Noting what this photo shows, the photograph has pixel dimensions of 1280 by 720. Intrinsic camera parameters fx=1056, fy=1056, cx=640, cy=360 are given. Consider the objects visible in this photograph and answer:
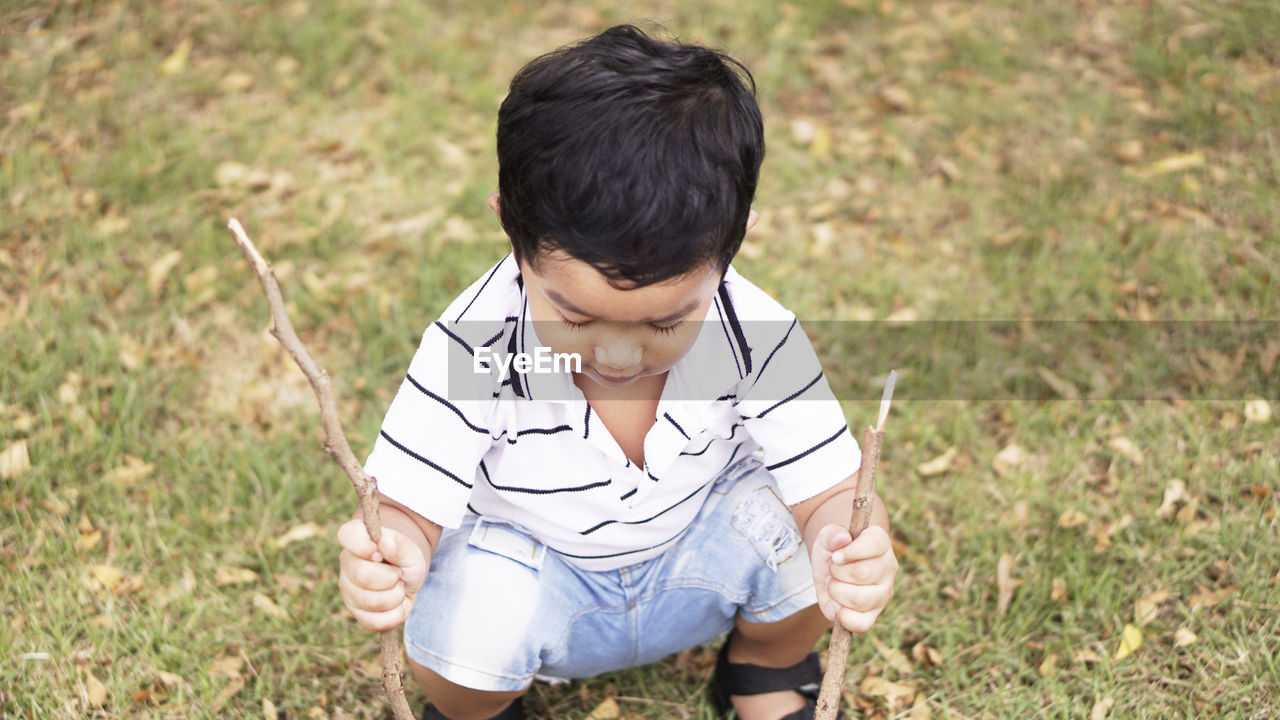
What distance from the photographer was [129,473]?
2.78 m

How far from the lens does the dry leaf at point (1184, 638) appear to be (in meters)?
2.35

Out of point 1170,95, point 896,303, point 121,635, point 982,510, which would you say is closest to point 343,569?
point 121,635

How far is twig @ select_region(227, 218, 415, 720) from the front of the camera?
1237 mm

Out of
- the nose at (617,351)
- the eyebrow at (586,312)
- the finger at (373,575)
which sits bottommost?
the finger at (373,575)

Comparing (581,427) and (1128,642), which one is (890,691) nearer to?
(1128,642)

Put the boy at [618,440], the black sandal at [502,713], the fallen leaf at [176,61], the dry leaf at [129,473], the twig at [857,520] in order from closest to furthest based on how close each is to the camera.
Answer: the twig at [857,520]
the boy at [618,440]
the black sandal at [502,713]
the dry leaf at [129,473]
the fallen leaf at [176,61]

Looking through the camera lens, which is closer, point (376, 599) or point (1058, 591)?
point (376, 599)

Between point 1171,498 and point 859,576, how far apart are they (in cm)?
138

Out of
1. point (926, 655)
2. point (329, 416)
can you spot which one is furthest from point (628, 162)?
point (926, 655)

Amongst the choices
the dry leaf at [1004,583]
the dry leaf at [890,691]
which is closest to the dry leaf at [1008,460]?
the dry leaf at [1004,583]

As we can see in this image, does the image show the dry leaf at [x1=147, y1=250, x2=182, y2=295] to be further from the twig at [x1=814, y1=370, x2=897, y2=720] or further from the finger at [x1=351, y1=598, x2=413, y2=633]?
the twig at [x1=814, y1=370, x2=897, y2=720]

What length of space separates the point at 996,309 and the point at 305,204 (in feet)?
7.83

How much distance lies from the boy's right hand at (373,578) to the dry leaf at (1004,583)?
4.89ft

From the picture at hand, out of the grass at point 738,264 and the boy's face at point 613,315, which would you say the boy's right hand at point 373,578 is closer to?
the boy's face at point 613,315
